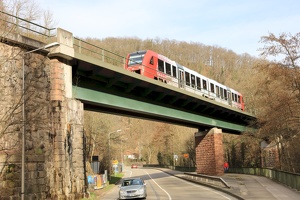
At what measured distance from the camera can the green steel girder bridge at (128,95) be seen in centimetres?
1928

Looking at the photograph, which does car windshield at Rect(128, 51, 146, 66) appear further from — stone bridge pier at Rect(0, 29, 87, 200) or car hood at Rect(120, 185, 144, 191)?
car hood at Rect(120, 185, 144, 191)

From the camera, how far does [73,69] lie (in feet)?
62.1

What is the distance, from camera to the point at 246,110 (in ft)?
193

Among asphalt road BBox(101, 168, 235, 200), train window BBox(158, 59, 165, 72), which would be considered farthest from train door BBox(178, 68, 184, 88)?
asphalt road BBox(101, 168, 235, 200)

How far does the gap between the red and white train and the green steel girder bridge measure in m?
1.64

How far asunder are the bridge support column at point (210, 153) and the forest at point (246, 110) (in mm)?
4808

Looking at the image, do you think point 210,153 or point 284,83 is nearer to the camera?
point 284,83

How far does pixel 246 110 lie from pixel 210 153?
82.5ft

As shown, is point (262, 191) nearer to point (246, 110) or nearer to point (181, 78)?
point (181, 78)

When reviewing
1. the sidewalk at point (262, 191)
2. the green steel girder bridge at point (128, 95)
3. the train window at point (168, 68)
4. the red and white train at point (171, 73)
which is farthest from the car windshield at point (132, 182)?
the train window at point (168, 68)

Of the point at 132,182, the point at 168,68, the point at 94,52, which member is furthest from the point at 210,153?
the point at 94,52

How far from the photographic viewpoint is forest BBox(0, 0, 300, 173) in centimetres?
2370

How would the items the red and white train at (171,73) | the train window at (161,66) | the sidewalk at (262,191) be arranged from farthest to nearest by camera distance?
the train window at (161,66) < the red and white train at (171,73) < the sidewalk at (262,191)

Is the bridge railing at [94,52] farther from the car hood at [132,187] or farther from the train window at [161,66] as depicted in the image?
Result: the car hood at [132,187]
